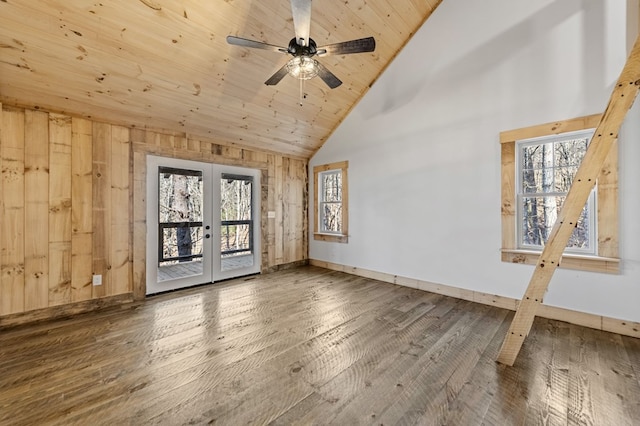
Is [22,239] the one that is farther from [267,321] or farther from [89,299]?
[267,321]

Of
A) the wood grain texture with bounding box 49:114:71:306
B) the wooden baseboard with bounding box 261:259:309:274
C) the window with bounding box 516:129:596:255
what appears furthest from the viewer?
the wooden baseboard with bounding box 261:259:309:274

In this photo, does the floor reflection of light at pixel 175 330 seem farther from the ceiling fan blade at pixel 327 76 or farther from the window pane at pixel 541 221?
the window pane at pixel 541 221

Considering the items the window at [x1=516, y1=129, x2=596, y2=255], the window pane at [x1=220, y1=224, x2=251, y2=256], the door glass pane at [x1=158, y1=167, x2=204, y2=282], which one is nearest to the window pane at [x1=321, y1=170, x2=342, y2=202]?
the window pane at [x1=220, y1=224, x2=251, y2=256]

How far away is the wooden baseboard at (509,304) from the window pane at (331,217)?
3.21ft

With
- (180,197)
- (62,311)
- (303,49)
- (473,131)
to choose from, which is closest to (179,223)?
(180,197)

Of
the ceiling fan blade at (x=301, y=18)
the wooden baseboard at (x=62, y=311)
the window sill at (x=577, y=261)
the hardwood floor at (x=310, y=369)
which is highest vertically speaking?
the ceiling fan blade at (x=301, y=18)

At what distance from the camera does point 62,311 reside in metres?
3.21

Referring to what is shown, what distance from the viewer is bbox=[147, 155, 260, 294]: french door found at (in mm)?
3959

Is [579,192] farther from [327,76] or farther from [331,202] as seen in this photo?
[331,202]

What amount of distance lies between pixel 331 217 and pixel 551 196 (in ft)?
12.1

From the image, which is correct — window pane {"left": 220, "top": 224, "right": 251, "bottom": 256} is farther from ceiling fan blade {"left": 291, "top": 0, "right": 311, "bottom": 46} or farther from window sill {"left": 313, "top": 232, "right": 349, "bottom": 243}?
ceiling fan blade {"left": 291, "top": 0, "right": 311, "bottom": 46}

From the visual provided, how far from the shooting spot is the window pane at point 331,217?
18.5ft

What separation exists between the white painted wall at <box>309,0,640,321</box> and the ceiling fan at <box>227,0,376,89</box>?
80.8 inches

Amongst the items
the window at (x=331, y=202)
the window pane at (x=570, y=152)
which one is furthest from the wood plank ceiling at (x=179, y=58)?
the window pane at (x=570, y=152)
